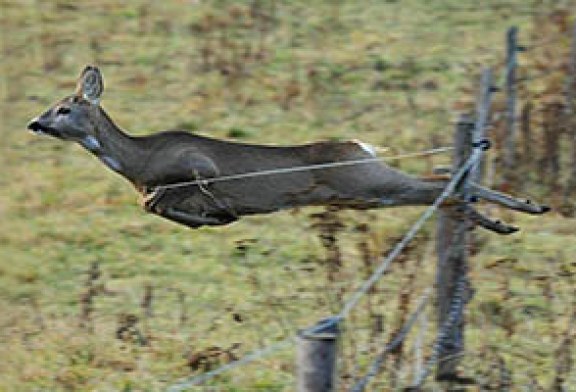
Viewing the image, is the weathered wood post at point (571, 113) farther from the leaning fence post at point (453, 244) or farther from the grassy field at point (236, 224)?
the leaning fence post at point (453, 244)

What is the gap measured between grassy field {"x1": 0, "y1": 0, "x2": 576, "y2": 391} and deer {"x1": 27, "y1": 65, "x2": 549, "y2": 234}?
1.03 feet

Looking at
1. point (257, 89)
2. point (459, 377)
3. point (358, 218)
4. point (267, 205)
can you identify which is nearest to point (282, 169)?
point (267, 205)

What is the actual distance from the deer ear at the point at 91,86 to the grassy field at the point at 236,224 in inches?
40.3

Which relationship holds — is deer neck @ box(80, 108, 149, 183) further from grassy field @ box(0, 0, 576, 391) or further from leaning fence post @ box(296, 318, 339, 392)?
leaning fence post @ box(296, 318, 339, 392)

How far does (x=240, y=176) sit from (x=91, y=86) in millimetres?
1006

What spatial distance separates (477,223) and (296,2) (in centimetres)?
897

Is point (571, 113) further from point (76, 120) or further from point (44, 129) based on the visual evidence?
point (44, 129)

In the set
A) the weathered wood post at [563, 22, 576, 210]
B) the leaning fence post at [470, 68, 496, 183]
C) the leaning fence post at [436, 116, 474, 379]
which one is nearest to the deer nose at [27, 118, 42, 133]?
the leaning fence post at [436, 116, 474, 379]

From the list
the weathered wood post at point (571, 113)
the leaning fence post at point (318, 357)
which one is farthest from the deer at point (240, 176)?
the weathered wood post at point (571, 113)

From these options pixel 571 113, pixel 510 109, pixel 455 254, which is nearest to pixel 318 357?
pixel 455 254

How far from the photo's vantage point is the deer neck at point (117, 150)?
6539mm

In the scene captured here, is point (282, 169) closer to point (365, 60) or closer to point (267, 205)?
point (267, 205)

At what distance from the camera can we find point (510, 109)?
10281mm

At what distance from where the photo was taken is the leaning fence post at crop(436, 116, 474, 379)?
6.20m
